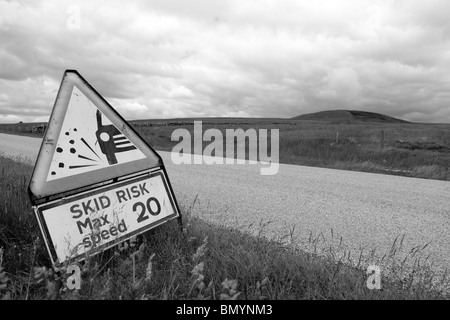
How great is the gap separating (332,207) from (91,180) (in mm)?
3659

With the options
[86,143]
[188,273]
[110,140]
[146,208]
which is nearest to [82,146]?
[86,143]

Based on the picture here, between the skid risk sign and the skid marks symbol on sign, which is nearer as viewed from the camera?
the skid risk sign

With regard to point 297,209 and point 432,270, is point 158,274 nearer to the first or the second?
point 432,270

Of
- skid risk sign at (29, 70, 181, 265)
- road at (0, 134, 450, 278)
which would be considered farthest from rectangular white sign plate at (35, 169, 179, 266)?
road at (0, 134, 450, 278)

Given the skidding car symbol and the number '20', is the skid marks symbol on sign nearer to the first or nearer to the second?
the skidding car symbol

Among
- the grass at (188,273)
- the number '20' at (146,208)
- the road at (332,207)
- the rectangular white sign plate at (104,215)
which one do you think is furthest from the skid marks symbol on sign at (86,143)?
the road at (332,207)

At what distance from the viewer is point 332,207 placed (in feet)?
16.2

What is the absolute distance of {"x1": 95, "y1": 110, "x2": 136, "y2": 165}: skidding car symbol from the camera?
8.69 ft

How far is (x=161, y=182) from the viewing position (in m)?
2.91

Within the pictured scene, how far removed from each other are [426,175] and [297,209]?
21.2 feet

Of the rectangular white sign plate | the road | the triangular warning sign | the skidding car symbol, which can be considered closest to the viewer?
the rectangular white sign plate

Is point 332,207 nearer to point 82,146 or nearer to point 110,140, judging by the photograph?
point 110,140

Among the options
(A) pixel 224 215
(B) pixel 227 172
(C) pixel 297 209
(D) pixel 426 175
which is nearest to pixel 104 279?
(A) pixel 224 215

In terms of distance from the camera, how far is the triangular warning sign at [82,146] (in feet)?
7.77
